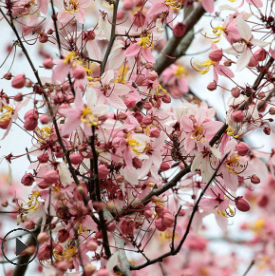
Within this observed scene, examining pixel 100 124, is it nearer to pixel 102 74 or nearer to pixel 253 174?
pixel 102 74

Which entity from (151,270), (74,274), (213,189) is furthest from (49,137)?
(151,270)

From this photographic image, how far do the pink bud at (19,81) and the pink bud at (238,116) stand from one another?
0.48 metres

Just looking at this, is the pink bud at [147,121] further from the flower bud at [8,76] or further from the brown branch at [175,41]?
the brown branch at [175,41]

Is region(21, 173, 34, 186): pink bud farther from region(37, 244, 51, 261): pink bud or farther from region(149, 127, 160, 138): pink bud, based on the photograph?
region(149, 127, 160, 138): pink bud

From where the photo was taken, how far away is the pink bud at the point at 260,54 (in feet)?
3.69

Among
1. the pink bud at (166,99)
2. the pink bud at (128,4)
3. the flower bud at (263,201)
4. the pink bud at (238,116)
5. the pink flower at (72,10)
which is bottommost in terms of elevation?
the flower bud at (263,201)

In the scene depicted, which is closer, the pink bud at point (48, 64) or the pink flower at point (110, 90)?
the pink bud at point (48, 64)

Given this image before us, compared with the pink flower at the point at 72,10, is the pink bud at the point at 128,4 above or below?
below

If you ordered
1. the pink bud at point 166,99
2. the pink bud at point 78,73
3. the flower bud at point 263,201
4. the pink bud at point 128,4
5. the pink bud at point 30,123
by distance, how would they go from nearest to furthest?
the pink bud at point 78,73 < the pink bud at point 30,123 < the pink bud at point 166,99 < the pink bud at point 128,4 < the flower bud at point 263,201

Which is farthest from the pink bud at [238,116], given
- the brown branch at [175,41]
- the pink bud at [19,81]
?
the brown branch at [175,41]

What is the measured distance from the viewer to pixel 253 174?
1.28 m

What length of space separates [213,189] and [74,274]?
461 mm

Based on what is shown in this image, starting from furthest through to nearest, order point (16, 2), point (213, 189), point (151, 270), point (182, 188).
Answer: point (151, 270) < point (182, 188) < point (213, 189) < point (16, 2)

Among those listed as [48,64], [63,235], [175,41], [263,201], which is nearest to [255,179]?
[63,235]
